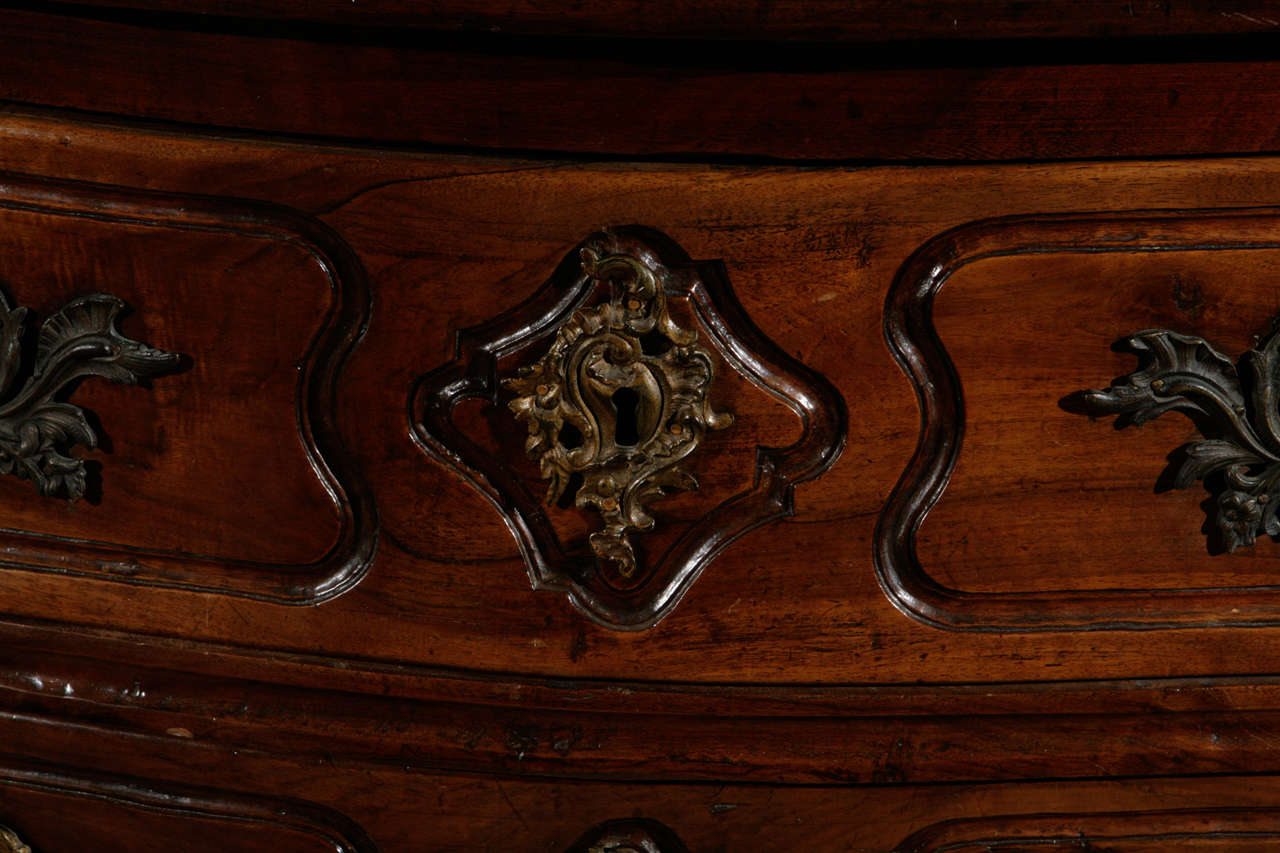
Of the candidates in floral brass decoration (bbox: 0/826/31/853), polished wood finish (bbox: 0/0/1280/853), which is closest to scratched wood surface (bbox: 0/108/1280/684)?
polished wood finish (bbox: 0/0/1280/853)

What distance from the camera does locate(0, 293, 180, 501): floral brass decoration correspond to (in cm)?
47

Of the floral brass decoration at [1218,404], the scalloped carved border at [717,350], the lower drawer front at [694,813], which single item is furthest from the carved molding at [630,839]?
the floral brass decoration at [1218,404]

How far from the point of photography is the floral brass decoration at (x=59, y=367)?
1.53 ft

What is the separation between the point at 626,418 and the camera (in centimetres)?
48

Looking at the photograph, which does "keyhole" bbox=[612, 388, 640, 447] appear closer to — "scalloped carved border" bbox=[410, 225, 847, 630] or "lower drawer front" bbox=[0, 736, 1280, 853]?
"scalloped carved border" bbox=[410, 225, 847, 630]

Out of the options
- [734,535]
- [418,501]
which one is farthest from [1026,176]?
[418,501]

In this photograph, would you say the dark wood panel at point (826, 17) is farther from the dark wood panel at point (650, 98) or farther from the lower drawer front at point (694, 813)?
the lower drawer front at point (694, 813)

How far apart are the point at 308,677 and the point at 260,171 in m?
0.24

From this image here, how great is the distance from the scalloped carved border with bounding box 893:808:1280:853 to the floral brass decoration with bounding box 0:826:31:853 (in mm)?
475

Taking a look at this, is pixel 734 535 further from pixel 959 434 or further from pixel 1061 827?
pixel 1061 827

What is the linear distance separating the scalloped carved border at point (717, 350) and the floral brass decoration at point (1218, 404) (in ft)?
0.42

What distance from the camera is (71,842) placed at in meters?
0.56

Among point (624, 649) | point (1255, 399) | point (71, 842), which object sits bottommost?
point (71, 842)

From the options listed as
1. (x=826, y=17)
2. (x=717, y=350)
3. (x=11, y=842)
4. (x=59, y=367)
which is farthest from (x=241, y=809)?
(x=826, y=17)
